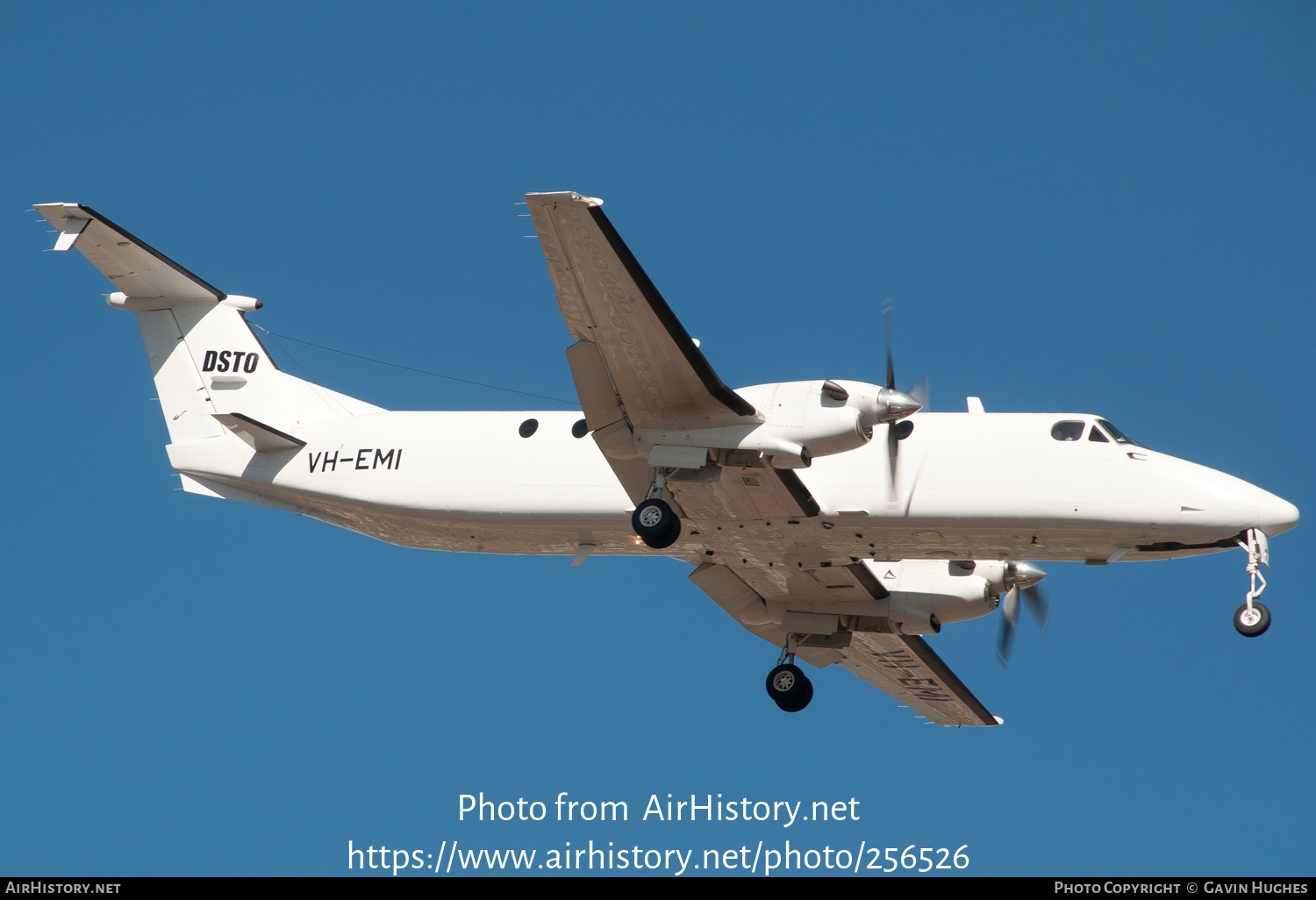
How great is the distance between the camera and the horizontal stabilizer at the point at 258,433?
62.1 feet

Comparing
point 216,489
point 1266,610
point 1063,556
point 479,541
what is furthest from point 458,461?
point 1266,610

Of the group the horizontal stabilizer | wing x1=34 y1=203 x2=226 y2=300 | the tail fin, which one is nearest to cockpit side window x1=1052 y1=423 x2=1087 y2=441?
the tail fin

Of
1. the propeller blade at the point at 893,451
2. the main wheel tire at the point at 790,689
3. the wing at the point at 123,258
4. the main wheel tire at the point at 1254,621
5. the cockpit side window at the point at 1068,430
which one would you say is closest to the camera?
the main wheel tire at the point at 1254,621

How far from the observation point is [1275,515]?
1572cm

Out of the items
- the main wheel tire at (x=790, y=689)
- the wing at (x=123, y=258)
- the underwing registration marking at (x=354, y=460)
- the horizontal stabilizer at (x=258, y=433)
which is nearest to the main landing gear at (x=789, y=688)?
the main wheel tire at (x=790, y=689)

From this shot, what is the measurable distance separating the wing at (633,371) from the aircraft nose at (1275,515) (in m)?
5.08

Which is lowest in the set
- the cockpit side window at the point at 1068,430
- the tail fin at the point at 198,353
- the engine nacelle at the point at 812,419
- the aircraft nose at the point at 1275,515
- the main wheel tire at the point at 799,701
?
the main wheel tire at the point at 799,701

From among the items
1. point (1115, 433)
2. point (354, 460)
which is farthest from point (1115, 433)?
point (354, 460)

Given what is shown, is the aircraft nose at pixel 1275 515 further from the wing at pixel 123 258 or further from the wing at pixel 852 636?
the wing at pixel 123 258

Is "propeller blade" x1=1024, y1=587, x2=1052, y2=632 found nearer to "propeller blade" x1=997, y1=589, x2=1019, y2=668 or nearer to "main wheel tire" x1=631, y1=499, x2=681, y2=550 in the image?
"propeller blade" x1=997, y1=589, x2=1019, y2=668

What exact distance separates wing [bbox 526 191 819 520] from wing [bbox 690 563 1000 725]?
2666 mm

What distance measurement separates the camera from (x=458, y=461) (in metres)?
18.4

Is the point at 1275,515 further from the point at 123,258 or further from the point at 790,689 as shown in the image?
the point at 123,258
